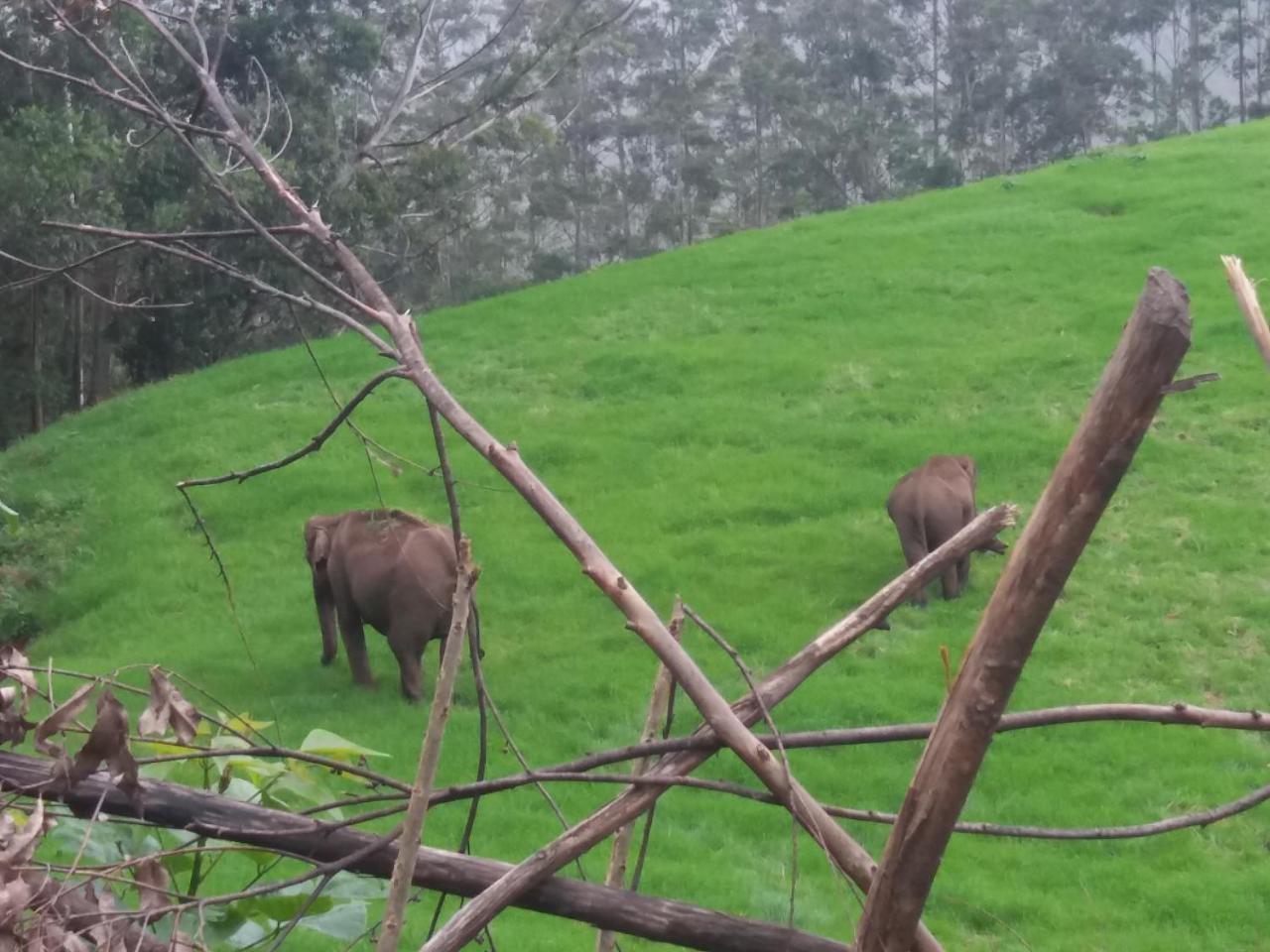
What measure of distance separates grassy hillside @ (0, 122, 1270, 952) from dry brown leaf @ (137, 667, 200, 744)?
1.79 ft

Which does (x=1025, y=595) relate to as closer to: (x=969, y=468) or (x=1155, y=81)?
(x=969, y=468)

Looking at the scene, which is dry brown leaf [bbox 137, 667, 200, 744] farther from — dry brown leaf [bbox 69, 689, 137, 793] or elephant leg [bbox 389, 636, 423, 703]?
elephant leg [bbox 389, 636, 423, 703]

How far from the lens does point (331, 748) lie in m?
2.00

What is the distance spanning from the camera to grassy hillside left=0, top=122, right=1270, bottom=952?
258 inches

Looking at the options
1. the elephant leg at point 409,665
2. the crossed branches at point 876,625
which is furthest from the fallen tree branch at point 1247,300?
the elephant leg at point 409,665

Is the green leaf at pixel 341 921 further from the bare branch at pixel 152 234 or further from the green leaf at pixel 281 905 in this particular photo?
the bare branch at pixel 152 234

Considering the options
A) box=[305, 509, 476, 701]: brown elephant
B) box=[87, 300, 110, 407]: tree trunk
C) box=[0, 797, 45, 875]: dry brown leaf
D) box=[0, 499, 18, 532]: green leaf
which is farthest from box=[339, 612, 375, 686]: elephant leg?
box=[87, 300, 110, 407]: tree trunk

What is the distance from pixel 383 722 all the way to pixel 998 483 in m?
5.88

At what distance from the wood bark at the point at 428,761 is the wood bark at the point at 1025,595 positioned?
0.41 m

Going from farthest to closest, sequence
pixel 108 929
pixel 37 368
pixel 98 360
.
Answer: pixel 98 360
pixel 37 368
pixel 108 929

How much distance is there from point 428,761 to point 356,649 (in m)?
7.80

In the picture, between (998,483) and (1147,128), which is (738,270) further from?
(1147,128)

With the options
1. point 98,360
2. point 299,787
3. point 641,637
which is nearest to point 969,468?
point 299,787

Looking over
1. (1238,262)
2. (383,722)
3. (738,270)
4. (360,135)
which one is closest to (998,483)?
(383,722)
